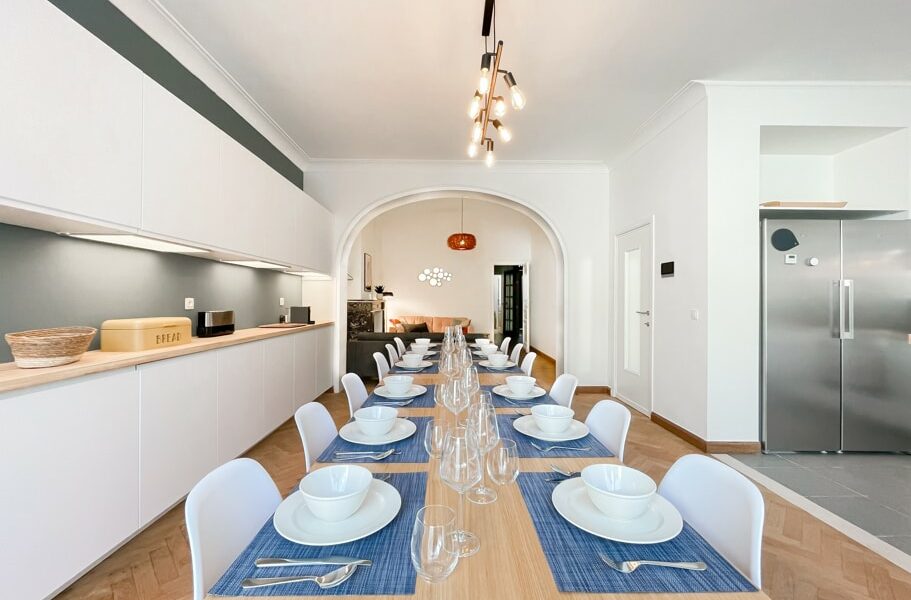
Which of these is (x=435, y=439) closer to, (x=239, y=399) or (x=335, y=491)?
(x=335, y=491)

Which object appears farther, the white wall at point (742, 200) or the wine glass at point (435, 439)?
the white wall at point (742, 200)

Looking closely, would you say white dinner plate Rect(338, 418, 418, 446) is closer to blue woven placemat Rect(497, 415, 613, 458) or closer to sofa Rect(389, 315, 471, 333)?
blue woven placemat Rect(497, 415, 613, 458)

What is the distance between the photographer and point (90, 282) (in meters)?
2.14

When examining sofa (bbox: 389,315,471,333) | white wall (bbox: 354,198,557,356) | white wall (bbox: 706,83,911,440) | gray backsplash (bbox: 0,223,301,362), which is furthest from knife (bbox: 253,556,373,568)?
white wall (bbox: 354,198,557,356)

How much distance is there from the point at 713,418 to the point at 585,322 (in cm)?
222

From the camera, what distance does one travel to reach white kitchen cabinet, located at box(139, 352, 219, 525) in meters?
1.95

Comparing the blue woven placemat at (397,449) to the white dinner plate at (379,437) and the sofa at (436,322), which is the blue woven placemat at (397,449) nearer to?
the white dinner plate at (379,437)

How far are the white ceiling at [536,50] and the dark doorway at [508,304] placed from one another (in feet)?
22.0

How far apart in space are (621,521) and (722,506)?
0.39m

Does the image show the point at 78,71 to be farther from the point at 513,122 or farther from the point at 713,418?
the point at 713,418

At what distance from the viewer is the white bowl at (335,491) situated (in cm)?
84

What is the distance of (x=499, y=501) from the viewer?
1.00 meters

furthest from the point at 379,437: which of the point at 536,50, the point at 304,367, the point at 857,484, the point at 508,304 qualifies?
the point at 508,304

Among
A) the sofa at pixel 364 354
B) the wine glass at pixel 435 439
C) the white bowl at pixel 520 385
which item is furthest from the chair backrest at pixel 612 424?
the sofa at pixel 364 354
